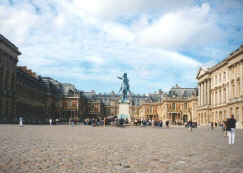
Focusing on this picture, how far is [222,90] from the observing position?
6253 cm

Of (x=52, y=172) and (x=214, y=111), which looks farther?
(x=214, y=111)

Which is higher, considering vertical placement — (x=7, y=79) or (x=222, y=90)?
(x=7, y=79)

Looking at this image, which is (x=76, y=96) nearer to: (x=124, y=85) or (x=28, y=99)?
(x=28, y=99)

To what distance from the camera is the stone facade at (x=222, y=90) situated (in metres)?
51.4

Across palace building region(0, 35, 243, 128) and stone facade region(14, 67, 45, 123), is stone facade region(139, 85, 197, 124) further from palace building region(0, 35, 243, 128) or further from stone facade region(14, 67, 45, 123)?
stone facade region(14, 67, 45, 123)

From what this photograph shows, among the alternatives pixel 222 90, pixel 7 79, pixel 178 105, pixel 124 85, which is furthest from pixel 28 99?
pixel 178 105

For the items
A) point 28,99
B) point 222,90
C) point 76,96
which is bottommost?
point 28,99

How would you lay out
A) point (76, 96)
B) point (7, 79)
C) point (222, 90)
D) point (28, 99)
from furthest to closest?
point (76, 96) < point (28, 99) < point (222, 90) < point (7, 79)

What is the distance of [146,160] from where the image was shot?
30.4 ft

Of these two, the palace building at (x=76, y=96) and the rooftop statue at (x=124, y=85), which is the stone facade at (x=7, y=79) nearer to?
the palace building at (x=76, y=96)

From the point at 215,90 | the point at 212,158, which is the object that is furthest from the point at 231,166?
the point at 215,90

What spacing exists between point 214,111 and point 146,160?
205ft

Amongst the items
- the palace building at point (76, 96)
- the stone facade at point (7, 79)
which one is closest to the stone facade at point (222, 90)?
the palace building at point (76, 96)

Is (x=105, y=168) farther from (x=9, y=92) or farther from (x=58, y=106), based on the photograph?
(x=58, y=106)
